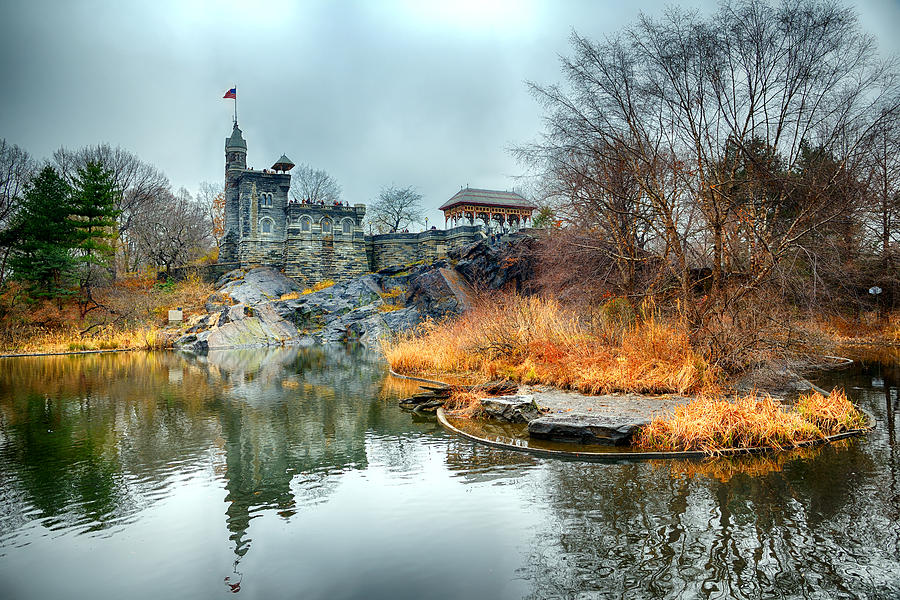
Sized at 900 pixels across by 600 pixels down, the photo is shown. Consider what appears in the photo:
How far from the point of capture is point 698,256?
40.1ft

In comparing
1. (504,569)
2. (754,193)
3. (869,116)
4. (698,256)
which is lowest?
(504,569)

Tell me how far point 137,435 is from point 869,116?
45.0ft

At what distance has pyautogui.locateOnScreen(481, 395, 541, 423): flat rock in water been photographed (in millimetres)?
9414

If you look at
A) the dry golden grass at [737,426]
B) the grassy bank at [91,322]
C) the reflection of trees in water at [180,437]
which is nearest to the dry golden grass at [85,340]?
the grassy bank at [91,322]

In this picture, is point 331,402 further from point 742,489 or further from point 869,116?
point 869,116

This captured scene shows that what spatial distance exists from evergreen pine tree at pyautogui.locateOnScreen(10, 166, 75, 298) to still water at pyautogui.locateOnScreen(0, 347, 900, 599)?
24.3m

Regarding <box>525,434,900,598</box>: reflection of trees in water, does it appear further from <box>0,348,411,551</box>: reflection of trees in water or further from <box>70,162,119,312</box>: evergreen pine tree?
<box>70,162,119,312</box>: evergreen pine tree

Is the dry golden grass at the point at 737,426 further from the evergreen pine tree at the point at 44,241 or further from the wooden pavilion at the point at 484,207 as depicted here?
the wooden pavilion at the point at 484,207

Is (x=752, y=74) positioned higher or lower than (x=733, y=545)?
higher

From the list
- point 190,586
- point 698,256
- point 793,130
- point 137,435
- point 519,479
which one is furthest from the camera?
point 698,256

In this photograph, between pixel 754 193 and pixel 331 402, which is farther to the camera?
pixel 331 402

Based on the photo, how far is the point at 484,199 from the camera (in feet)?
149

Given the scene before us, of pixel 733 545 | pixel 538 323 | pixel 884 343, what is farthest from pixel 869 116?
pixel 884 343

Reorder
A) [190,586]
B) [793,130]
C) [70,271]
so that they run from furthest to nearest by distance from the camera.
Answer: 1. [70,271]
2. [793,130]
3. [190,586]
